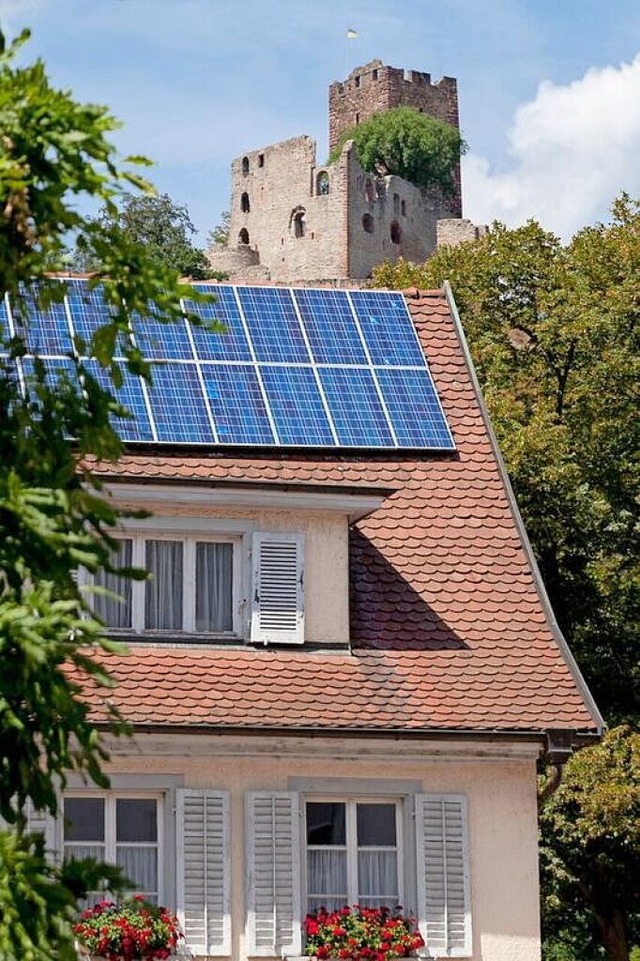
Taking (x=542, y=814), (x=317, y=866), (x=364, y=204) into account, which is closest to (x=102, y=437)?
(x=317, y=866)

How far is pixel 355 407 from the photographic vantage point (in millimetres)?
26828

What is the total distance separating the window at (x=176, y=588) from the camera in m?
24.2

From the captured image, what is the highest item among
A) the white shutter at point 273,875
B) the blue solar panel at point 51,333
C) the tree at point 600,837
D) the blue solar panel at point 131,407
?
the blue solar panel at point 51,333

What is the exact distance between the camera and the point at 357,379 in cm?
2734

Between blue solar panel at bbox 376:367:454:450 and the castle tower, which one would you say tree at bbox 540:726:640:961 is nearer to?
blue solar panel at bbox 376:367:454:450

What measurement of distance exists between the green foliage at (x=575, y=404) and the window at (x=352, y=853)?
13.2 meters

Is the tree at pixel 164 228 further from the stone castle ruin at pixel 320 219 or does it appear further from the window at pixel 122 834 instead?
the window at pixel 122 834

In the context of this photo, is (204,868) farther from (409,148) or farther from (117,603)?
(409,148)

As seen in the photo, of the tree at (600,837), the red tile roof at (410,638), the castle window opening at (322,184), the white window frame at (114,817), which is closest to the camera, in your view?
the white window frame at (114,817)

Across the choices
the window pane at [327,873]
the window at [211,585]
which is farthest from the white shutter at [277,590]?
the window pane at [327,873]

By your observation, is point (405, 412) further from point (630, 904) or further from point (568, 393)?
point (568, 393)

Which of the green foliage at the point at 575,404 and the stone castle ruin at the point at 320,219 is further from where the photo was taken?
the stone castle ruin at the point at 320,219

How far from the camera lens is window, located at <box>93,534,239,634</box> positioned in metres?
24.2

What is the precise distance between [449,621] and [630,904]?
12.7 meters
